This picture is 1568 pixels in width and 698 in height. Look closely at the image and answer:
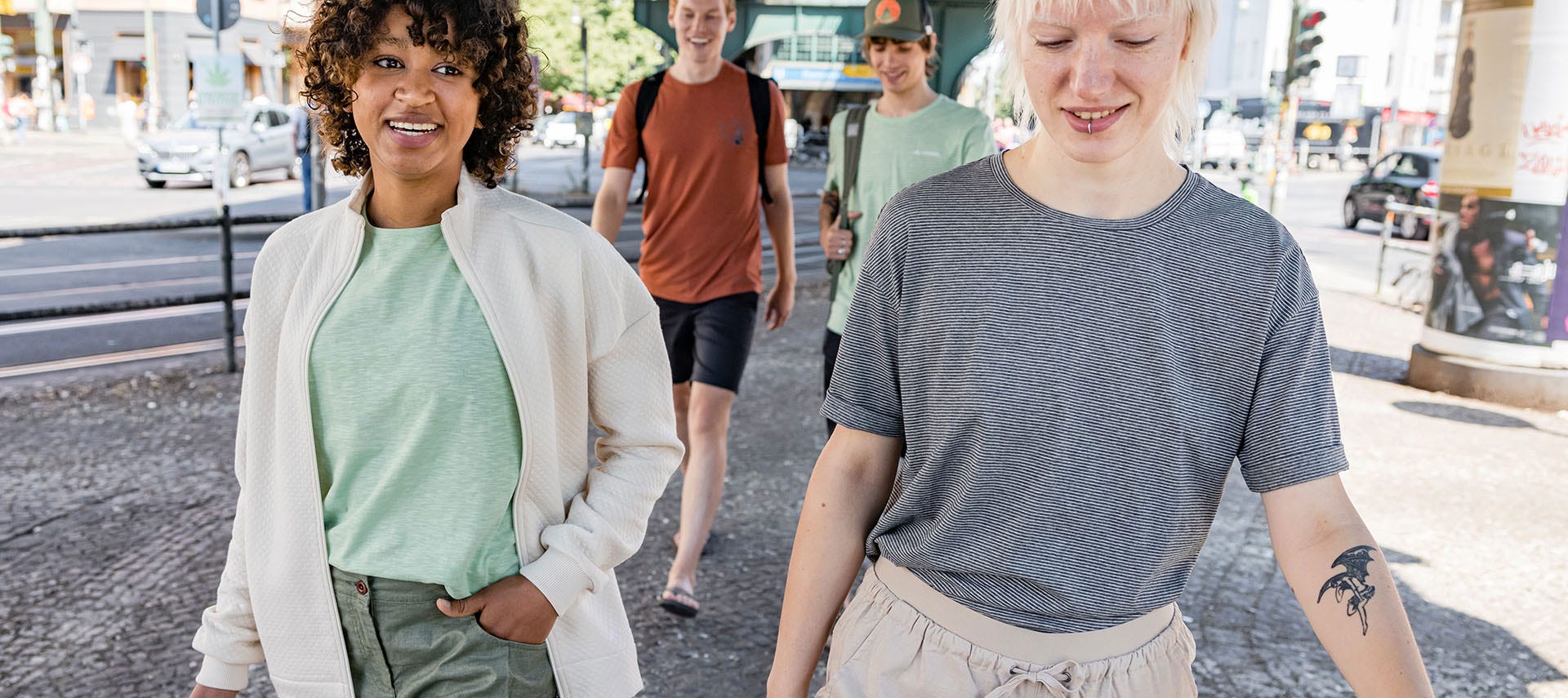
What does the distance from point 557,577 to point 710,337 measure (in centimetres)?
272

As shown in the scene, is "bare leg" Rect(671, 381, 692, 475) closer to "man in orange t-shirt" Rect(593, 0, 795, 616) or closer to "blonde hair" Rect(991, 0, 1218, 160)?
"man in orange t-shirt" Rect(593, 0, 795, 616)

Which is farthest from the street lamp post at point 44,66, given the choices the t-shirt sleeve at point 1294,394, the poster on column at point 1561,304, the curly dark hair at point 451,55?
the t-shirt sleeve at point 1294,394

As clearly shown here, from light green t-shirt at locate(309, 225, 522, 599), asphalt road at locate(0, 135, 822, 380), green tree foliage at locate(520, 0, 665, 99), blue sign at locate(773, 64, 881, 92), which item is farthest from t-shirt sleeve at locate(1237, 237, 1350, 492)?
blue sign at locate(773, 64, 881, 92)

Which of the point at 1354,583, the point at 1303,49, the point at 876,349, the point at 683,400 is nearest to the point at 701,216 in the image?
the point at 683,400

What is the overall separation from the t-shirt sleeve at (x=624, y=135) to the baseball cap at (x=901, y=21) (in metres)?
0.86

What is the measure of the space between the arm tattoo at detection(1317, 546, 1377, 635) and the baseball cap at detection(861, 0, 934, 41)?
314 cm

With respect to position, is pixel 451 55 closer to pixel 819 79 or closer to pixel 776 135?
pixel 776 135

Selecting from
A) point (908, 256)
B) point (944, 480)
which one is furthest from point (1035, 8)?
point (944, 480)

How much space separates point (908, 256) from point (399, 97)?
811 millimetres

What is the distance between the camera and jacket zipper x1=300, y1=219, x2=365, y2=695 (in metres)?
1.89

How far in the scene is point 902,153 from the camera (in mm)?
4504

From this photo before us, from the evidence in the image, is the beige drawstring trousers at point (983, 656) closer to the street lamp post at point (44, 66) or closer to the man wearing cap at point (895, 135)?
the man wearing cap at point (895, 135)

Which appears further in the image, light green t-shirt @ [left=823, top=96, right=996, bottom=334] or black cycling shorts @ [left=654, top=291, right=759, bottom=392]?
black cycling shorts @ [left=654, top=291, right=759, bottom=392]

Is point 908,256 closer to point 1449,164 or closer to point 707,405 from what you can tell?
point 707,405
